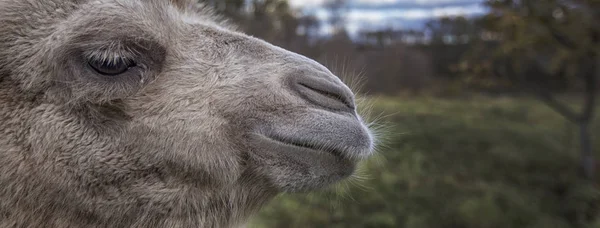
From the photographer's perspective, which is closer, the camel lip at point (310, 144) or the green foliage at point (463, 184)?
the camel lip at point (310, 144)

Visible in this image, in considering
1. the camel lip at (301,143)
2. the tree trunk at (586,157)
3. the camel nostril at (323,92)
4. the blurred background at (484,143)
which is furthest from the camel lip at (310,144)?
the tree trunk at (586,157)

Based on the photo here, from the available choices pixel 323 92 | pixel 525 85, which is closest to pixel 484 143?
pixel 525 85

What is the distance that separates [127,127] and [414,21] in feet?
74.3

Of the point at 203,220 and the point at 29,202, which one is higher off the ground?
the point at 29,202

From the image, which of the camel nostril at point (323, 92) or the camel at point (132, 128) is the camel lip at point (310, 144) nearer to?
the camel at point (132, 128)

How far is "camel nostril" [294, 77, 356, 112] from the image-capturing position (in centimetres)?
219

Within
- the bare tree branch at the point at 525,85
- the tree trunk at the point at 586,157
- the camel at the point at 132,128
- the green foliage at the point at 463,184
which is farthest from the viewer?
the bare tree branch at the point at 525,85

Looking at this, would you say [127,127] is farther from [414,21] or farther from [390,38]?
[414,21]

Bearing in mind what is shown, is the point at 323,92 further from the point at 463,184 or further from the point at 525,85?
the point at 525,85

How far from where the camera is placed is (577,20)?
390 inches

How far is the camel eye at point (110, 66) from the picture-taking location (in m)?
2.14

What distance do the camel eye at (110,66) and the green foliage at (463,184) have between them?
497 centimetres

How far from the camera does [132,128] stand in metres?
2.13

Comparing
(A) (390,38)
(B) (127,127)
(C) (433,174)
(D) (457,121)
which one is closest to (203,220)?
(B) (127,127)
